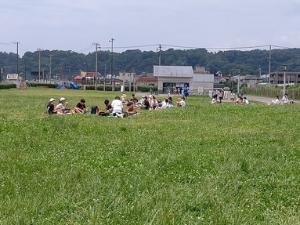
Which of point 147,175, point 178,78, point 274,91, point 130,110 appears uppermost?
point 178,78

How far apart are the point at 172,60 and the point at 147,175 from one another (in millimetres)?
156962

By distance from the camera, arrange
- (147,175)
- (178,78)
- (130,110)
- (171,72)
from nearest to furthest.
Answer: (147,175) → (130,110) → (171,72) → (178,78)

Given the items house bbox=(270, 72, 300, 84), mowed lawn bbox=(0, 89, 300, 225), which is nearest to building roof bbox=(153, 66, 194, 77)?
house bbox=(270, 72, 300, 84)

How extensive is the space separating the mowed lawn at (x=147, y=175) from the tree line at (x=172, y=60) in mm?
119548

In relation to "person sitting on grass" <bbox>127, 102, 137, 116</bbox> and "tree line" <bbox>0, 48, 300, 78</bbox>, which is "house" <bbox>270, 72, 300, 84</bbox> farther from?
"person sitting on grass" <bbox>127, 102, 137, 116</bbox>

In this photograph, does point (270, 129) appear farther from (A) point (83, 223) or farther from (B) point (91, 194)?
(A) point (83, 223)

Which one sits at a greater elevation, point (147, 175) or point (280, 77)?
point (280, 77)

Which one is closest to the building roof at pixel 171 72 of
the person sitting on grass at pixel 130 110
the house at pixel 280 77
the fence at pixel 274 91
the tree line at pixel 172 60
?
the fence at pixel 274 91

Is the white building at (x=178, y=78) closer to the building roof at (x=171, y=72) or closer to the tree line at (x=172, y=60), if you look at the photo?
the building roof at (x=171, y=72)

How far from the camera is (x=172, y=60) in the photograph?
6550 inches

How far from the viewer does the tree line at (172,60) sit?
14988cm

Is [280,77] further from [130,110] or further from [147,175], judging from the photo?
[147,175]

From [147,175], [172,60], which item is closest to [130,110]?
[147,175]

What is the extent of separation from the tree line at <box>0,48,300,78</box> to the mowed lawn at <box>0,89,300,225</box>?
392 ft
